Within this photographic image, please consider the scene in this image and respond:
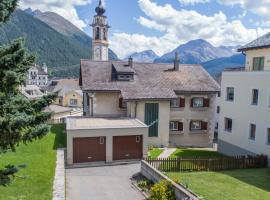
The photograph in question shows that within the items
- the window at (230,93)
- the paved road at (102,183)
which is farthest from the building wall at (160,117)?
the paved road at (102,183)

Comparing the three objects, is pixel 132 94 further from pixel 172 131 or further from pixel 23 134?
pixel 23 134

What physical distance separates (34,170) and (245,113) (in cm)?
1763

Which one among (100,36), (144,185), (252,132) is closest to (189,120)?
(252,132)

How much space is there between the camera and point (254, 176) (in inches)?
800

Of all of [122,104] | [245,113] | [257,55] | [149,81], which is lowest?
[245,113]

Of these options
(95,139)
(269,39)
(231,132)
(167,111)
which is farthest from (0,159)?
(269,39)

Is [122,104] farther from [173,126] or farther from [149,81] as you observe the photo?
[173,126]

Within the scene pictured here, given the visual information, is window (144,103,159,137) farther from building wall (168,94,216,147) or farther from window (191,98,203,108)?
window (191,98,203,108)

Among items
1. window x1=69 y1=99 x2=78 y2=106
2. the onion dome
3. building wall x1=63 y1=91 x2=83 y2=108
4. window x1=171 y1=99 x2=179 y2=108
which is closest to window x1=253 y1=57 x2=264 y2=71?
window x1=171 y1=99 x2=179 y2=108

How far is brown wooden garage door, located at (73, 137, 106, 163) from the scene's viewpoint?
24.8 meters

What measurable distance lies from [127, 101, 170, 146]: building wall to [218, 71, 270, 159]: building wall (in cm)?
539

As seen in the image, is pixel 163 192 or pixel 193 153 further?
pixel 193 153

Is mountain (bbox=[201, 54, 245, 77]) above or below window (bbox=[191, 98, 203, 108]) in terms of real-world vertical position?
above

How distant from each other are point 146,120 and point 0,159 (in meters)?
14.7
